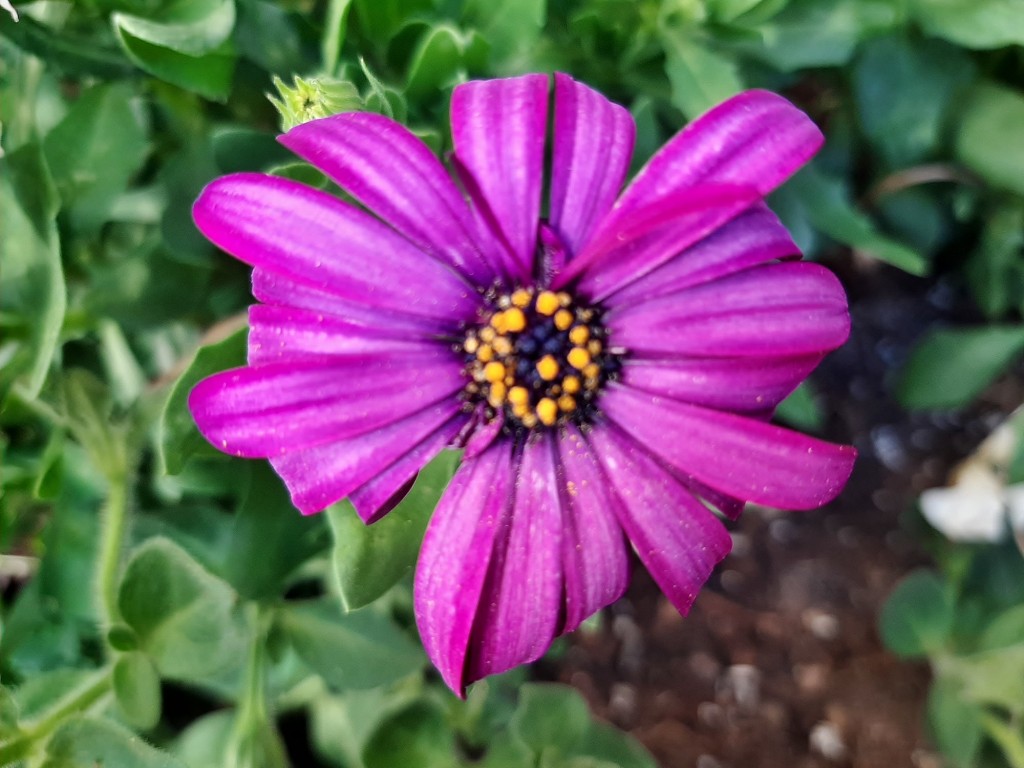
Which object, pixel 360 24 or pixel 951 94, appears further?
pixel 951 94

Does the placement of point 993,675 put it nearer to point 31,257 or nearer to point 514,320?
point 514,320

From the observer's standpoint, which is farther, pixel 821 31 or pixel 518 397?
pixel 821 31

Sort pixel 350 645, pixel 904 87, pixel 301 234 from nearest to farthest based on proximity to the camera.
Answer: pixel 301 234
pixel 350 645
pixel 904 87

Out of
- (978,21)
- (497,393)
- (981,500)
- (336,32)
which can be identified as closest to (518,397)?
(497,393)

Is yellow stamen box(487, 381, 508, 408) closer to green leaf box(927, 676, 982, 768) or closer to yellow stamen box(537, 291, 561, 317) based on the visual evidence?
yellow stamen box(537, 291, 561, 317)

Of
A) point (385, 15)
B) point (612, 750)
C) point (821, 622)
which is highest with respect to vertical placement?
point (385, 15)

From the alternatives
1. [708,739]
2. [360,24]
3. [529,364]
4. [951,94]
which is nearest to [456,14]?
[360,24]

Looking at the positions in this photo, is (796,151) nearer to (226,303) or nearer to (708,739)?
(226,303)
